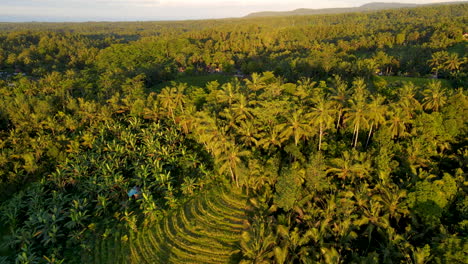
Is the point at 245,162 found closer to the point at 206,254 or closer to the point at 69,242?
the point at 206,254

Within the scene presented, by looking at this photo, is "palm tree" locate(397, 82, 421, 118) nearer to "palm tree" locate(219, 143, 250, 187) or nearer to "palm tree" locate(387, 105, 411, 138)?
"palm tree" locate(387, 105, 411, 138)

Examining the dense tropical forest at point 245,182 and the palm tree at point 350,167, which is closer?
the dense tropical forest at point 245,182

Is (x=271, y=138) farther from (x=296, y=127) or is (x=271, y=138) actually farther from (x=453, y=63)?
(x=453, y=63)

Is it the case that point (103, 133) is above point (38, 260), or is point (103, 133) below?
above

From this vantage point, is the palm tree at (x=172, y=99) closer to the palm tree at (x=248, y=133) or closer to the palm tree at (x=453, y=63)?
the palm tree at (x=248, y=133)

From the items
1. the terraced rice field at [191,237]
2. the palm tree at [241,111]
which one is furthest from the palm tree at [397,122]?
the terraced rice field at [191,237]

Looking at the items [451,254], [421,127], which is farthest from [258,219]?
[421,127]
